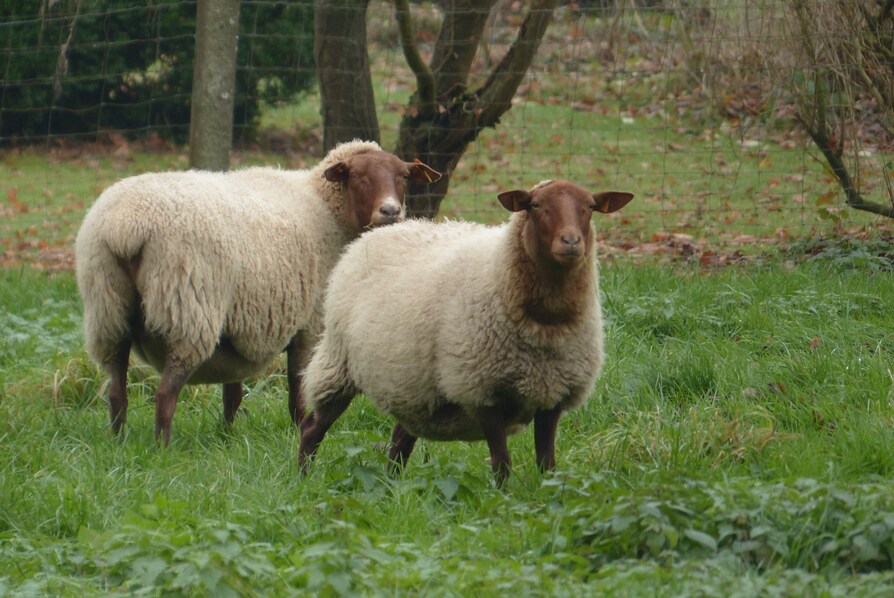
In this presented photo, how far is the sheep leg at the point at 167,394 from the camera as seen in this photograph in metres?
5.76

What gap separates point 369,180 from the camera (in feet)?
21.8

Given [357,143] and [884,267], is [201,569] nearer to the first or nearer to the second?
[357,143]

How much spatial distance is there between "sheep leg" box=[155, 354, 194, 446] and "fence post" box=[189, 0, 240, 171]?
2.12 meters

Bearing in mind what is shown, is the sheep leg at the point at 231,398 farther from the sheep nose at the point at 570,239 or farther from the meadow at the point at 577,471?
the sheep nose at the point at 570,239

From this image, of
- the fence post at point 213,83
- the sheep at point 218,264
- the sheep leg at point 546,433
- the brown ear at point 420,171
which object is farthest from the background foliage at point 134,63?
the sheep leg at point 546,433

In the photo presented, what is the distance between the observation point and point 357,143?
6.98 meters

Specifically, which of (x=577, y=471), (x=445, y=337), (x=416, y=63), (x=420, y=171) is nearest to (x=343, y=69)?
(x=416, y=63)

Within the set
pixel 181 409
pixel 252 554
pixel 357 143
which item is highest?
pixel 357 143

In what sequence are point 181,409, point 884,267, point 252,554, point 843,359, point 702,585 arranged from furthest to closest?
1. point 884,267
2. point 181,409
3. point 843,359
4. point 252,554
5. point 702,585

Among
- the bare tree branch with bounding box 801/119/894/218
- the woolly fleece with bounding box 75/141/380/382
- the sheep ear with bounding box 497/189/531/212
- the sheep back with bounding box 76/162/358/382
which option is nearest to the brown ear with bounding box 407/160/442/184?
the woolly fleece with bounding box 75/141/380/382

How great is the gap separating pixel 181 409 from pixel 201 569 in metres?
3.45

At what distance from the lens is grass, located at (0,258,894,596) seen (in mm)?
3420

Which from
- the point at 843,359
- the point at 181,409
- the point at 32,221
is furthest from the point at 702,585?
the point at 32,221

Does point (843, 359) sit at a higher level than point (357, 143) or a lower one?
lower
